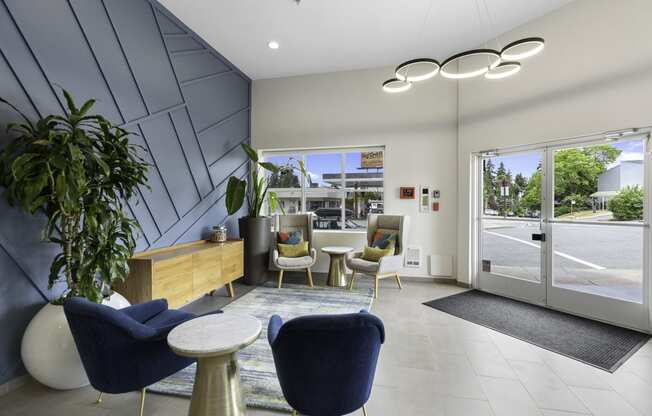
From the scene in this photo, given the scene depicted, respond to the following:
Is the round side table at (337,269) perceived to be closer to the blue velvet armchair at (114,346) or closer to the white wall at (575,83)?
the white wall at (575,83)

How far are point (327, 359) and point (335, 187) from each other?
14.1 ft

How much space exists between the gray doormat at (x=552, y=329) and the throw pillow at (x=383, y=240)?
1005 mm

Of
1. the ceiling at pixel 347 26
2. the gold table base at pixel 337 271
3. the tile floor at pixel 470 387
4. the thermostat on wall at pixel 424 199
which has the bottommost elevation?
the tile floor at pixel 470 387

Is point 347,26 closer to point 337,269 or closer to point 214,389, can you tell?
point 337,269

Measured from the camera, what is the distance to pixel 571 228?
360 centimetres

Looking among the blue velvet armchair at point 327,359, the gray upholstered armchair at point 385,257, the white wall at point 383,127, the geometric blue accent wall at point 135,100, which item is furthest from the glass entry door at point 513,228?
the geometric blue accent wall at point 135,100

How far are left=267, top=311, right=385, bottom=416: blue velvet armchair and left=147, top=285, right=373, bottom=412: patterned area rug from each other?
60cm

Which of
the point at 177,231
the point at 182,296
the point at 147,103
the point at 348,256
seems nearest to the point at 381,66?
the point at 348,256

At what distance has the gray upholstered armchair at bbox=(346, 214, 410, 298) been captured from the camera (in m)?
4.22

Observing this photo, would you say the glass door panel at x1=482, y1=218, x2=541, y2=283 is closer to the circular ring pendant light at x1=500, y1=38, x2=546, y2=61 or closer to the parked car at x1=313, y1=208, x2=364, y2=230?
the parked car at x1=313, y1=208, x2=364, y2=230

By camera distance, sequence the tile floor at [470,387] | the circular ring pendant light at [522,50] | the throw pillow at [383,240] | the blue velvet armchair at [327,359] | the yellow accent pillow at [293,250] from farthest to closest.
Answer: the yellow accent pillow at [293,250], the throw pillow at [383,240], the circular ring pendant light at [522,50], the tile floor at [470,387], the blue velvet armchair at [327,359]

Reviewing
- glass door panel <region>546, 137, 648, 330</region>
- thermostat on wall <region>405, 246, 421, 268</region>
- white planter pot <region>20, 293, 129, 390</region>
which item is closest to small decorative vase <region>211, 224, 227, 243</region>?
white planter pot <region>20, 293, 129, 390</region>

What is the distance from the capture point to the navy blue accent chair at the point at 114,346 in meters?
1.61

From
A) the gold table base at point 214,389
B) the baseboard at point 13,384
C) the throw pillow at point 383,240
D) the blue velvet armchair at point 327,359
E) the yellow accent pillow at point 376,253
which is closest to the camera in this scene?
the blue velvet armchair at point 327,359
